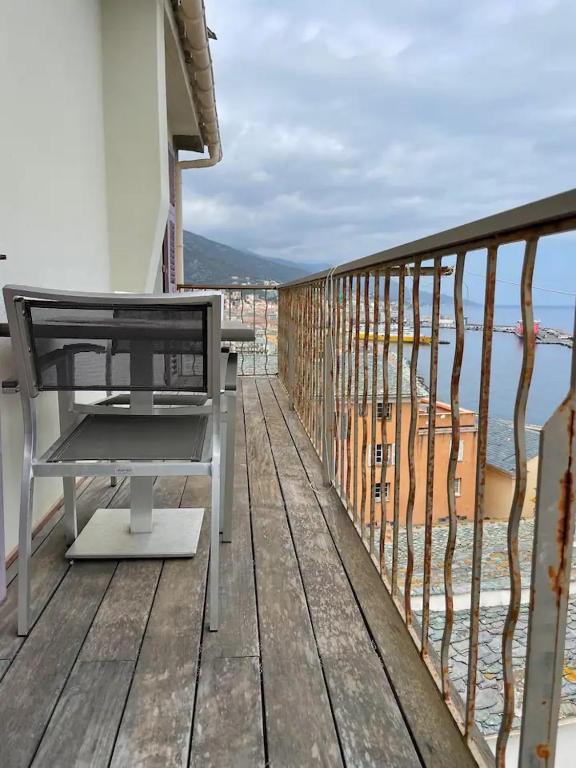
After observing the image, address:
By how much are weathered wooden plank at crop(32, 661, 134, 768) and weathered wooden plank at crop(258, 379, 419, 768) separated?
0.49 meters

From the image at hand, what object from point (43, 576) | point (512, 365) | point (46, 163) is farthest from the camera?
point (46, 163)

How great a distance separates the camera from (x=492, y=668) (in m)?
2.13

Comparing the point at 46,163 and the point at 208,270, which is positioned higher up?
the point at 208,270

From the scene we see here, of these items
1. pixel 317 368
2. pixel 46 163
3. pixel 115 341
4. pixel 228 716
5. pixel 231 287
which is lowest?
pixel 228 716

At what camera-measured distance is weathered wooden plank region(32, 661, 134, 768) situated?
1119mm

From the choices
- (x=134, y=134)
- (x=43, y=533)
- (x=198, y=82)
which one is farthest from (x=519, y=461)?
(x=198, y=82)

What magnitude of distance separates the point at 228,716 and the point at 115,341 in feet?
3.20

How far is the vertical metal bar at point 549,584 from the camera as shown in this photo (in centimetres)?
80

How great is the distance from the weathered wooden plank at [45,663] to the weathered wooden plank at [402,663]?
79 cm

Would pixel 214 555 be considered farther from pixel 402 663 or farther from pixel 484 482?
pixel 484 482

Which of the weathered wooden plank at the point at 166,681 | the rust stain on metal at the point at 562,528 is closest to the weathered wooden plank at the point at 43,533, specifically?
the weathered wooden plank at the point at 166,681

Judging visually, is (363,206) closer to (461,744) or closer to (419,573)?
(419,573)

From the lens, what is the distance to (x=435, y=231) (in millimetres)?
1228

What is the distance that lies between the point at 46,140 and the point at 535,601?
2.39m
